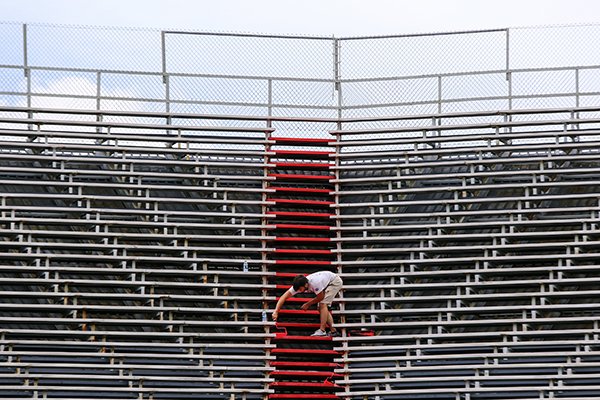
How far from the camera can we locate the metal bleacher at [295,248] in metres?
14.9

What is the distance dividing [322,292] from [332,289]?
166 mm

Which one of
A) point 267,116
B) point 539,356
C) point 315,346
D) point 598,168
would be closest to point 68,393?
point 315,346

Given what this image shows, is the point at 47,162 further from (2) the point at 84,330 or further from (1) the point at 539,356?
(1) the point at 539,356

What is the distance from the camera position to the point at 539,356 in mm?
14703

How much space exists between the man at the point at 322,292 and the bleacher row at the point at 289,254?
1.47 ft

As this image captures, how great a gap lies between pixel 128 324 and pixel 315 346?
2.47 metres

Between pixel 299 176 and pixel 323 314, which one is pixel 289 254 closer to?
pixel 299 176

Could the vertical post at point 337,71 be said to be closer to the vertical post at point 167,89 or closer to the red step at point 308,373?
the vertical post at point 167,89

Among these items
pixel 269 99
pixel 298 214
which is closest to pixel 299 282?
pixel 298 214

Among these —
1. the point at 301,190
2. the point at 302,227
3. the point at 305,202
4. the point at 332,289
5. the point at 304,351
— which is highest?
the point at 301,190

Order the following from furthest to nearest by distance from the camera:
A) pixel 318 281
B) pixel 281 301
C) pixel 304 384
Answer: pixel 304 384 < pixel 318 281 < pixel 281 301

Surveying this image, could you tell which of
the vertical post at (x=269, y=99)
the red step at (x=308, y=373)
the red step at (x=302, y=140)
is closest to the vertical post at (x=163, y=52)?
the vertical post at (x=269, y=99)

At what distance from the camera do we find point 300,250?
15719mm

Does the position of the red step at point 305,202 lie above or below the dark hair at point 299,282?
above
